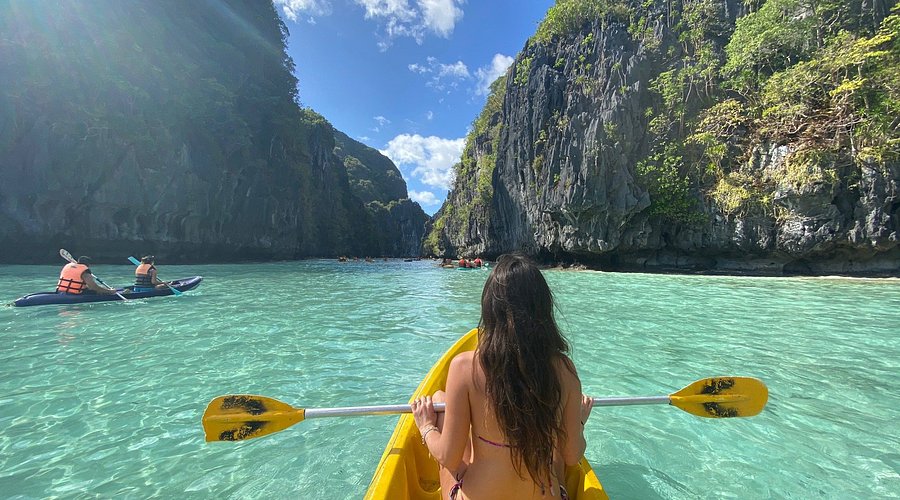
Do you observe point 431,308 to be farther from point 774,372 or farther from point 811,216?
point 811,216

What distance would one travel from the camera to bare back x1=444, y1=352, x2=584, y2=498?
1.44 m

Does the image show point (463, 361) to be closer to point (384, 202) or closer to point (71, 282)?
point (71, 282)

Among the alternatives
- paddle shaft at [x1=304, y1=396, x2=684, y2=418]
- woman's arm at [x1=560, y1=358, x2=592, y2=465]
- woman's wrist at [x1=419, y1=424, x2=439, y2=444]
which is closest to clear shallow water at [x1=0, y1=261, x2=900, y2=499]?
paddle shaft at [x1=304, y1=396, x2=684, y2=418]

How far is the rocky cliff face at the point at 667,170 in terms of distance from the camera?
17.3 metres

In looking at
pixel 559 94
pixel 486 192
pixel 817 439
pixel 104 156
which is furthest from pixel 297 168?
pixel 817 439

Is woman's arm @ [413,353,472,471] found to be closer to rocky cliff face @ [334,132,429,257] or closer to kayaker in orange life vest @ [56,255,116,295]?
kayaker in orange life vest @ [56,255,116,295]

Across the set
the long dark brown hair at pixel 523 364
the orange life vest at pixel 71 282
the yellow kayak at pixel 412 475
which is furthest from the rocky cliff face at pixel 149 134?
the long dark brown hair at pixel 523 364

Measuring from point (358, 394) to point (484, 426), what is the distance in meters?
3.23

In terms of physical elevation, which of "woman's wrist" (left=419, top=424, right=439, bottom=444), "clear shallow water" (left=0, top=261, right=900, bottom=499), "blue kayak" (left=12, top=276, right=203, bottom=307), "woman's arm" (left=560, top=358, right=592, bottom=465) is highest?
"woman's arm" (left=560, top=358, right=592, bottom=465)

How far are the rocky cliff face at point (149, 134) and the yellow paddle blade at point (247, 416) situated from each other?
36398 millimetres

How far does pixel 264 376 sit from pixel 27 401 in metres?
2.18

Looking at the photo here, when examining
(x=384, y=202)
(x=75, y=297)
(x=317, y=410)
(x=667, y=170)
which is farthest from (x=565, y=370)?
(x=384, y=202)

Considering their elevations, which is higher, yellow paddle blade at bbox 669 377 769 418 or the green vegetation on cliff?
the green vegetation on cliff

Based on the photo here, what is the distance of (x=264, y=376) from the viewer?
4789mm
